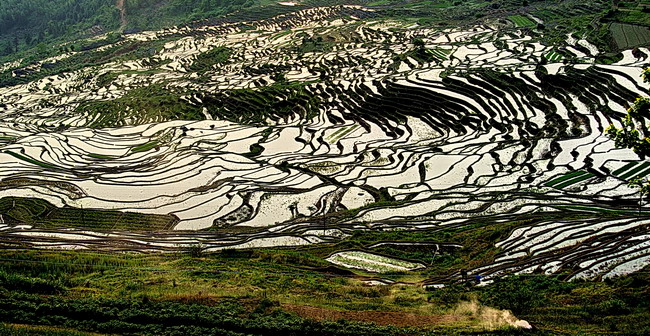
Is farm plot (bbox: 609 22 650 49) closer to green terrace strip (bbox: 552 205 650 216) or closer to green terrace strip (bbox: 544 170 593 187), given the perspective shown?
green terrace strip (bbox: 544 170 593 187)

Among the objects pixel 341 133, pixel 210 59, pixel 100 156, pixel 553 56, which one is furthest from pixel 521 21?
pixel 100 156

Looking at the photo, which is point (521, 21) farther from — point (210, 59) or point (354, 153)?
point (354, 153)

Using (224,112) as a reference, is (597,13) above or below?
above

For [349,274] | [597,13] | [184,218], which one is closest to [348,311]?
[349,274]

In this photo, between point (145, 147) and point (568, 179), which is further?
point (145, 147)

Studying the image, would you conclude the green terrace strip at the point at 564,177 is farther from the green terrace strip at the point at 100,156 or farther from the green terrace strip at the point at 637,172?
the green terrace strip at the point at 100,156

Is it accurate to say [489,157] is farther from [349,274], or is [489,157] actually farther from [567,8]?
[567,8]

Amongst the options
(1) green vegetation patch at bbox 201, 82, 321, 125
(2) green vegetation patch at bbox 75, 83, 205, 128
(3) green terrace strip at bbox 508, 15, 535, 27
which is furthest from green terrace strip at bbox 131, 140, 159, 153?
(3) green terrace strip at bbox 508, 15, 535, 27
